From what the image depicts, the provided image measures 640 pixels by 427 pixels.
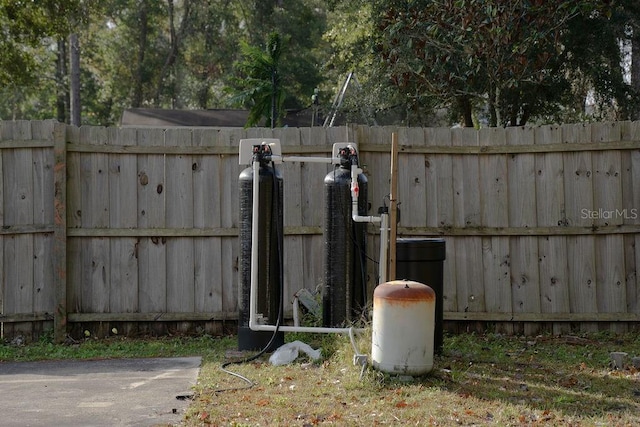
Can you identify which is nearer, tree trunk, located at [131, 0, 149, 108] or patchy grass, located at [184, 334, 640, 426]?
patchy grass, located at [184, 334, 640, 426]

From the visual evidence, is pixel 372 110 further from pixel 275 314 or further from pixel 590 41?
pixel 275 314

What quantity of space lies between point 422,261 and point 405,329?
136 cm

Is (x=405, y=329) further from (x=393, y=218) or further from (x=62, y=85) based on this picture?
(x=62, y=85)

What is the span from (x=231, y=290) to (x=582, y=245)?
386 cm

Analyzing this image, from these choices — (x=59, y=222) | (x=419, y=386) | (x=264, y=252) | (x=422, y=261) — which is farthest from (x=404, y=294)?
(x=59, y=222)

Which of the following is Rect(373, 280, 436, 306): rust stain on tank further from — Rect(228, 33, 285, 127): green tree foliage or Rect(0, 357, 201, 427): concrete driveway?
Rect(228, 33, 285, 127): green tree foliage

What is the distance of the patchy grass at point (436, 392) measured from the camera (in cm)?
552

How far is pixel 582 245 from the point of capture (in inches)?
358

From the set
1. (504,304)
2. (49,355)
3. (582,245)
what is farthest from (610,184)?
(49,355)

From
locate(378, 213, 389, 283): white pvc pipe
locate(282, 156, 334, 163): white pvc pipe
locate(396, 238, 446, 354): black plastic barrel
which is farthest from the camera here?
locate(282, 156, 334, 163): white pvc pipe

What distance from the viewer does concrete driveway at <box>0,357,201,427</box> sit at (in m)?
5.59

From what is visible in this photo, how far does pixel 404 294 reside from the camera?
6398 millimetres

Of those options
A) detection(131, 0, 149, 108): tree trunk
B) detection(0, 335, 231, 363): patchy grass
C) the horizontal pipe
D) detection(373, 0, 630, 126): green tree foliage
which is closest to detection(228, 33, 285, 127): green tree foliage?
detection(373, 0, 630, 126): green tree foliage

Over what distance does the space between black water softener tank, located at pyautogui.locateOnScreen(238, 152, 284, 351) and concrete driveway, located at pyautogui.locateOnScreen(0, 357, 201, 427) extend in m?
0.65
